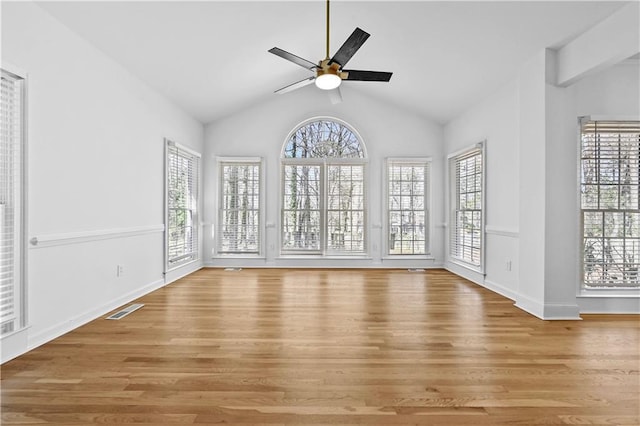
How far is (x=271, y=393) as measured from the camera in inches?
84.4

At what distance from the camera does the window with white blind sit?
8.64ft

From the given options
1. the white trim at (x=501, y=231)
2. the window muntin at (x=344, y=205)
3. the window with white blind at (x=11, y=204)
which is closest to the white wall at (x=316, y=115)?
the window muntin at (x=344, y=205)

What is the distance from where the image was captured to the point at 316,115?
6.89 metres

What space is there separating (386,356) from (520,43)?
3398mm

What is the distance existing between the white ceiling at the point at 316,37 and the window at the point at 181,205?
90 cm

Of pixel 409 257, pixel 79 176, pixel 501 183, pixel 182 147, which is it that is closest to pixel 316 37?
pixel 182 147

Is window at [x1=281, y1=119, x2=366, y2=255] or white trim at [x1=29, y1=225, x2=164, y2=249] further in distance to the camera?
window at [x1=281, y1=119, x2=366, y2=255]

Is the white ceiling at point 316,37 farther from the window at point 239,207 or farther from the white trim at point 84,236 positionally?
the white trim at point 84,236

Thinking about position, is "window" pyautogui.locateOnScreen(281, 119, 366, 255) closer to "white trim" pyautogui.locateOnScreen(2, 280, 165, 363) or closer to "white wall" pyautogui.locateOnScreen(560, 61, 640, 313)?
"white trim" pyautogui.locateOnScreen(2, 280, 165, 363)

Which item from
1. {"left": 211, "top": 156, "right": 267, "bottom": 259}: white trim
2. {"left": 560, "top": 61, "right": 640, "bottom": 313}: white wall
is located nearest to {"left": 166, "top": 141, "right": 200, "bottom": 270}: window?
{"left": 211, "top": 156, "right": 267, "bottom": 259}: white trim

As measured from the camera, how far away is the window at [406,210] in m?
6.90

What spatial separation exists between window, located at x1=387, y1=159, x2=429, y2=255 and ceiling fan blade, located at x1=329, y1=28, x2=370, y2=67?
12.6ft

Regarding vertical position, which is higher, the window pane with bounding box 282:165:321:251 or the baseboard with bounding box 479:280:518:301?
the window pane with bounding box 282:165:321:251

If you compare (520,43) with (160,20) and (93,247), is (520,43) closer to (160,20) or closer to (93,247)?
(160,20)
